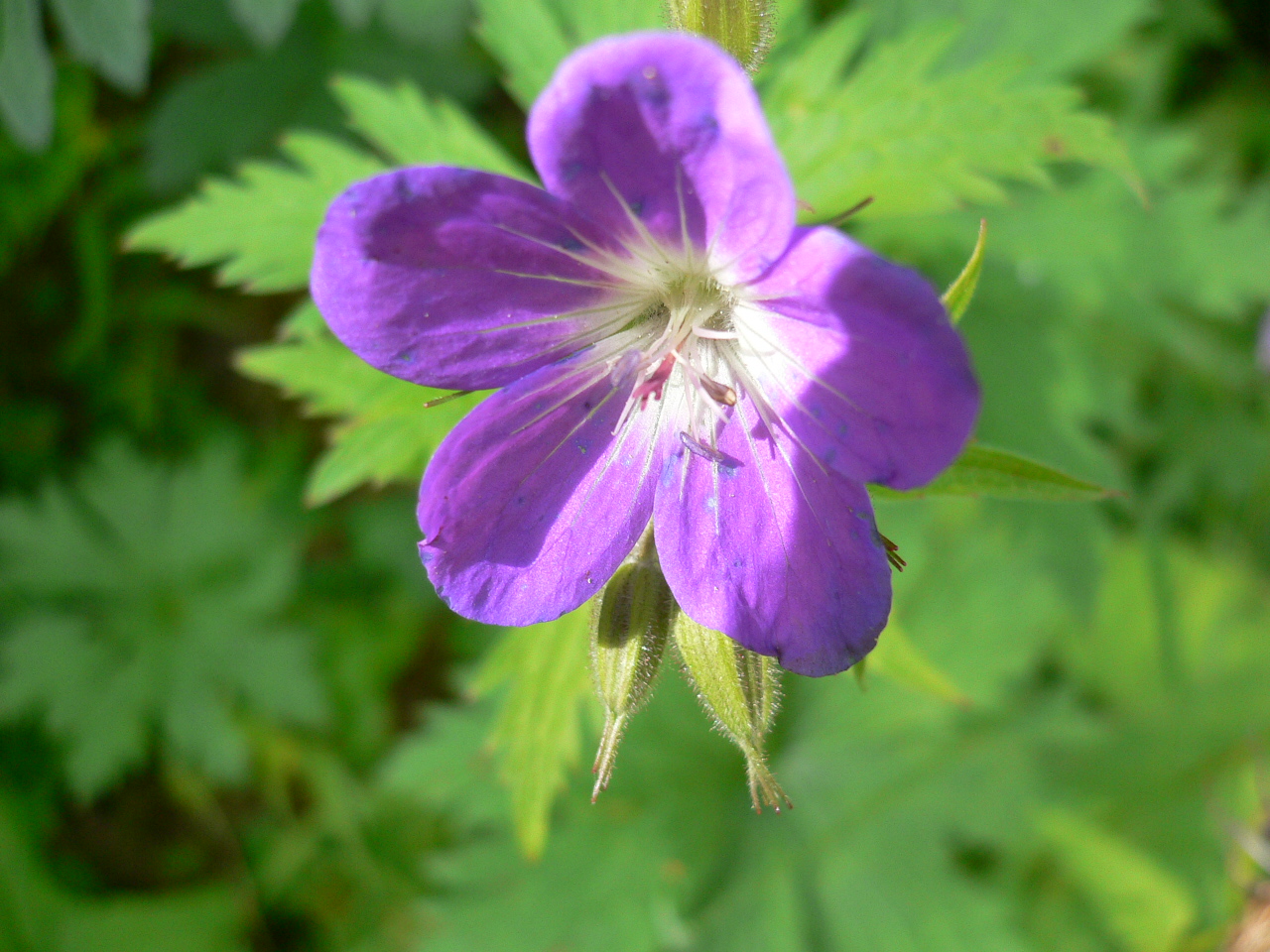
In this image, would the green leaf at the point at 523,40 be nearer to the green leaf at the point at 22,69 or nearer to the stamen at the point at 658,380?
the green leaf at the point at 22,69

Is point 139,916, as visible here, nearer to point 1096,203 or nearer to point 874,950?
point 874,950

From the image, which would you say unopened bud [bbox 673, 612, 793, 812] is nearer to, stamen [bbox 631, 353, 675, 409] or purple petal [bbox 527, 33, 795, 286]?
stamen [bbox 631, 353, 675, 409]

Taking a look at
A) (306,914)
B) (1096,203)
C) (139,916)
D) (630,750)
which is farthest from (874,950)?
(139,916)

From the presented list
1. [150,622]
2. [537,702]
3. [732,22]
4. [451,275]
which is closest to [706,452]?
[451,275]

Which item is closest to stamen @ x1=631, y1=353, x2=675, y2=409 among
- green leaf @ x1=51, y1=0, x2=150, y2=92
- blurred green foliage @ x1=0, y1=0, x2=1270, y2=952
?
blurred green foliage @ x1=0, y1=0, x2=1270, y2=952

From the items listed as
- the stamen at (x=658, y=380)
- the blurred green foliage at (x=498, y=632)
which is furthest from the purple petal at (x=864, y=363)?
the blurred green foliage at (x=498, y=632)
